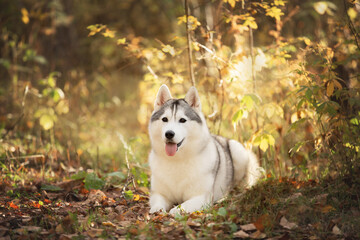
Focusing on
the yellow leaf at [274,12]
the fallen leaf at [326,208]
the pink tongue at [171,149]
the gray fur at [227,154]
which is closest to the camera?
the fallen leaf at [326,208]

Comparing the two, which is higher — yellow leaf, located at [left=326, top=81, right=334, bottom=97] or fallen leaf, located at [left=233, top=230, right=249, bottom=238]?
yellow leaf, located at [left=326, top=81, right=334, bottom=97]

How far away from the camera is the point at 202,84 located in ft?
19.4

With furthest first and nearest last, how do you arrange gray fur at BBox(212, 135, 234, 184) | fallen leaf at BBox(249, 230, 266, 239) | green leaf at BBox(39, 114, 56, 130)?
green leaf at BBox(39, 114, 56, 130), gray fur at BBox(212, 135, 234, 184), fallen leaf at BBox(249, 230, 266, 239)

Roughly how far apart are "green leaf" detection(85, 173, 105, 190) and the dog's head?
1074 millimetres

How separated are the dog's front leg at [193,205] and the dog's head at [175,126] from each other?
0.56 m

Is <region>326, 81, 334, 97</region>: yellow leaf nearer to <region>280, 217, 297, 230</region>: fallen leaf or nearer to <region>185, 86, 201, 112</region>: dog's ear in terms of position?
<region>280, 217, 297, 230</region>: fallen leaf

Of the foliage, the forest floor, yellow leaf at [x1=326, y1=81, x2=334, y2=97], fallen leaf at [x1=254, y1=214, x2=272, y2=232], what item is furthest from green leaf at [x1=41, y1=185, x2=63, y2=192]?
yellow leaf at [x1=326, y1=81, x2=334, y2=97]

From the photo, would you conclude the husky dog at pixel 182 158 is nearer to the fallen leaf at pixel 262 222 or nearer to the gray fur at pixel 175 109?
the gray fur at pixel 175 109

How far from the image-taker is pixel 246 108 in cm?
455

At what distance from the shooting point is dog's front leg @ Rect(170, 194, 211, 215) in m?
3.93

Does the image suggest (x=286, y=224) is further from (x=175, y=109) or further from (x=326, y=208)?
(x=175, y=109)

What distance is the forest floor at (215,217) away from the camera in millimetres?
3055

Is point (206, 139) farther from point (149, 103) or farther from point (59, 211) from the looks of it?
point (149, 103)

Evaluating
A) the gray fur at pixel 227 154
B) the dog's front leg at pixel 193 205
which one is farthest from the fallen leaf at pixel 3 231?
the gray fur at pixel 227 154
